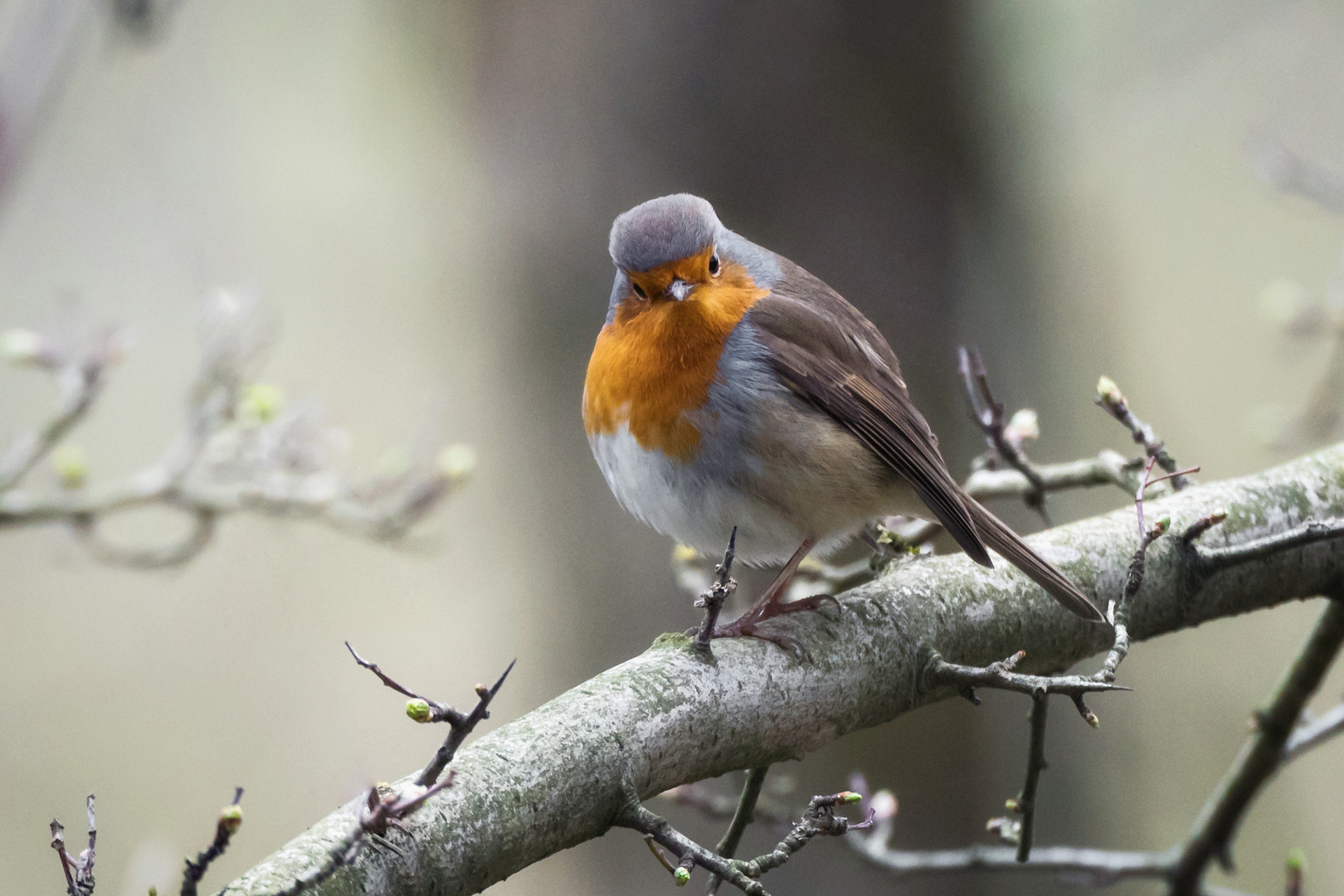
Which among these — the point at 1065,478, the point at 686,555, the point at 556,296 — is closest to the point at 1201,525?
the point at 1065,478

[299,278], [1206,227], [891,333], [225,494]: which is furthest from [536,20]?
[1206,227]

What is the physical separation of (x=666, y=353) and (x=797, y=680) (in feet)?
2.42

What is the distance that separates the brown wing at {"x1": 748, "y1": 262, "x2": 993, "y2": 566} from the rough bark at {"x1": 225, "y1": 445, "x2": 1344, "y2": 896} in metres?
0.16

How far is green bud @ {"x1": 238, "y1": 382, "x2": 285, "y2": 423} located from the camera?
282cm

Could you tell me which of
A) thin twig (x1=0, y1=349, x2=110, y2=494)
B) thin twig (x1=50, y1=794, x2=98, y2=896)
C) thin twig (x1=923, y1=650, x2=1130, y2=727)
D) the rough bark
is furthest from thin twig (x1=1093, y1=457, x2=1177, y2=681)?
thin twig (x1=0, y1=349, x2=110, y2=494)

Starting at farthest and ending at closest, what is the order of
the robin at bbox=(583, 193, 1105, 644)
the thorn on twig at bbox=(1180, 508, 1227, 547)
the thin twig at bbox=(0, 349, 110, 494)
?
the thin twig at bbox=(0, 349, 110, 494)
the robin at bbox=(583, 193, 1105, 644)
the thorn on twig at bbox=(1180, 508, 1227, 547)

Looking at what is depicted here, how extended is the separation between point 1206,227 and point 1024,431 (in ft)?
17.2

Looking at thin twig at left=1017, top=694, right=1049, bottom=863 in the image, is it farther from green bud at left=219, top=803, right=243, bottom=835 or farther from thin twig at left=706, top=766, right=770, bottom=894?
green bud at left=219, top=803, right=243, bottom=835

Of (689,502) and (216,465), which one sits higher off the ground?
(216,465)

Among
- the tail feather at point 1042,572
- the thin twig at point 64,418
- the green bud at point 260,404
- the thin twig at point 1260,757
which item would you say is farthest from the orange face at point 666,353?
the thin twig at point 1260,757

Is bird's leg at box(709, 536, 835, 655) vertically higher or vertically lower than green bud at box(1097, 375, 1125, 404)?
lower

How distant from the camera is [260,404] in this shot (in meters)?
2.81

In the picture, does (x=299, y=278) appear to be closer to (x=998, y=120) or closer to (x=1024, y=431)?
(x=998, y=120)

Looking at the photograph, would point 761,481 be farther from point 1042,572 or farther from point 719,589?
point 719,589
